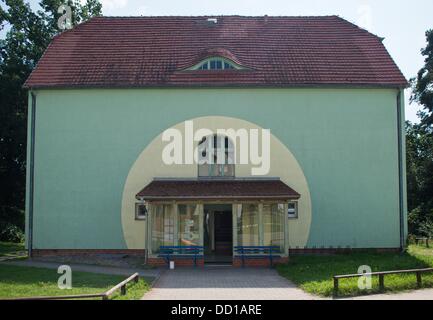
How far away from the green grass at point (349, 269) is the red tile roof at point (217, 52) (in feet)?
24.6

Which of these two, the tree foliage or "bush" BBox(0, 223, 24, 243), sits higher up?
the tree foliage

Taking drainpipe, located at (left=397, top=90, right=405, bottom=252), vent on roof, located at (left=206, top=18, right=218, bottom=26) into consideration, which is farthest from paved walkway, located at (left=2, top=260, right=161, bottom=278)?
vent on roof, located at (left=206, top=18, right=218, bottom=26)

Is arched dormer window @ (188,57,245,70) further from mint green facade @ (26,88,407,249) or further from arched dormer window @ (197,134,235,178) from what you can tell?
arched dormer window @ (197,134,235,178)

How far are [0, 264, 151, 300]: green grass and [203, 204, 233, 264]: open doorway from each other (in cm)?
571

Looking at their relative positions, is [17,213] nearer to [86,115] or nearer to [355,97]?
[86,115]

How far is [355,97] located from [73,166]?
12714mm

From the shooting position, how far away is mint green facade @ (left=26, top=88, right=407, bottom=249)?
24516 mm

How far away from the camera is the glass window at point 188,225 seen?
22.7 meters

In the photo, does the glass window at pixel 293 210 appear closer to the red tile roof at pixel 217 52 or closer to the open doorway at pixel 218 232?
the open doorway at pixel 218 232

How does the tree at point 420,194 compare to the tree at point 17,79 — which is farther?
the tree at point 420,194

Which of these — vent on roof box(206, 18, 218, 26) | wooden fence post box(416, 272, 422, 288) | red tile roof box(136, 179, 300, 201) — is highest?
vent on roof box(206, 18, 218, 26)

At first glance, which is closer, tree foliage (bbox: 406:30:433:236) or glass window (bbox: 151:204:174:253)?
glass window (bbox: 151:204:174:253)

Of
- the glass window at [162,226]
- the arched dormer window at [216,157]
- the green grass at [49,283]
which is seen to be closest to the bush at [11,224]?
the green grass at [49,283]
